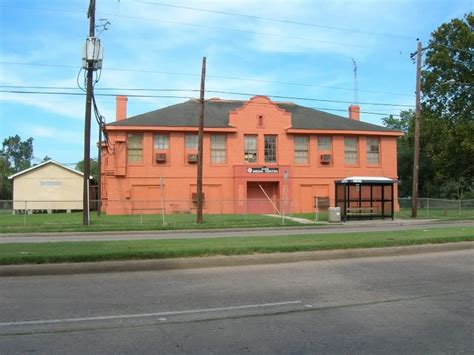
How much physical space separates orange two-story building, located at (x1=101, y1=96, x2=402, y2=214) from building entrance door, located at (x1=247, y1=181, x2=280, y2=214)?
76 millimetres

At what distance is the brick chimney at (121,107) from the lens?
4003 cm

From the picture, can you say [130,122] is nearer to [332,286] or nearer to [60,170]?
[60,170]

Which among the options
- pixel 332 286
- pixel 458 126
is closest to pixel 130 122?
pixel 458 126

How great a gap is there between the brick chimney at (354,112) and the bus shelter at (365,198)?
47.7 feet

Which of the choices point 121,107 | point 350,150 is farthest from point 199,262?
point 121,107

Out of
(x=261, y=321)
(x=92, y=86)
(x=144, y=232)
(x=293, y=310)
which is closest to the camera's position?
(x=261, y=321)

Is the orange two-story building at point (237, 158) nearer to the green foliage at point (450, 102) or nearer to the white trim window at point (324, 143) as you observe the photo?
the white trim window at point (324, 143)

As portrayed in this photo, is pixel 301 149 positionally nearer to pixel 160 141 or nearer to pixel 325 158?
pixel 325 158

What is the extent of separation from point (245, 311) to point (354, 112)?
40.0 meters

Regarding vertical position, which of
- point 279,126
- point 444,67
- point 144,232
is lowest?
point 144,232

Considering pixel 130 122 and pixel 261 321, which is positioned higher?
pixel 130 122

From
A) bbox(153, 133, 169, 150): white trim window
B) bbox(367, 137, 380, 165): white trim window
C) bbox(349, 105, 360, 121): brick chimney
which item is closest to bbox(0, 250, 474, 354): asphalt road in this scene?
bbox(153, 133, 169, 150): white trim window

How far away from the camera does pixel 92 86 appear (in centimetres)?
2419

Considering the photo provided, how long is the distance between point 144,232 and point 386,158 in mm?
24788
